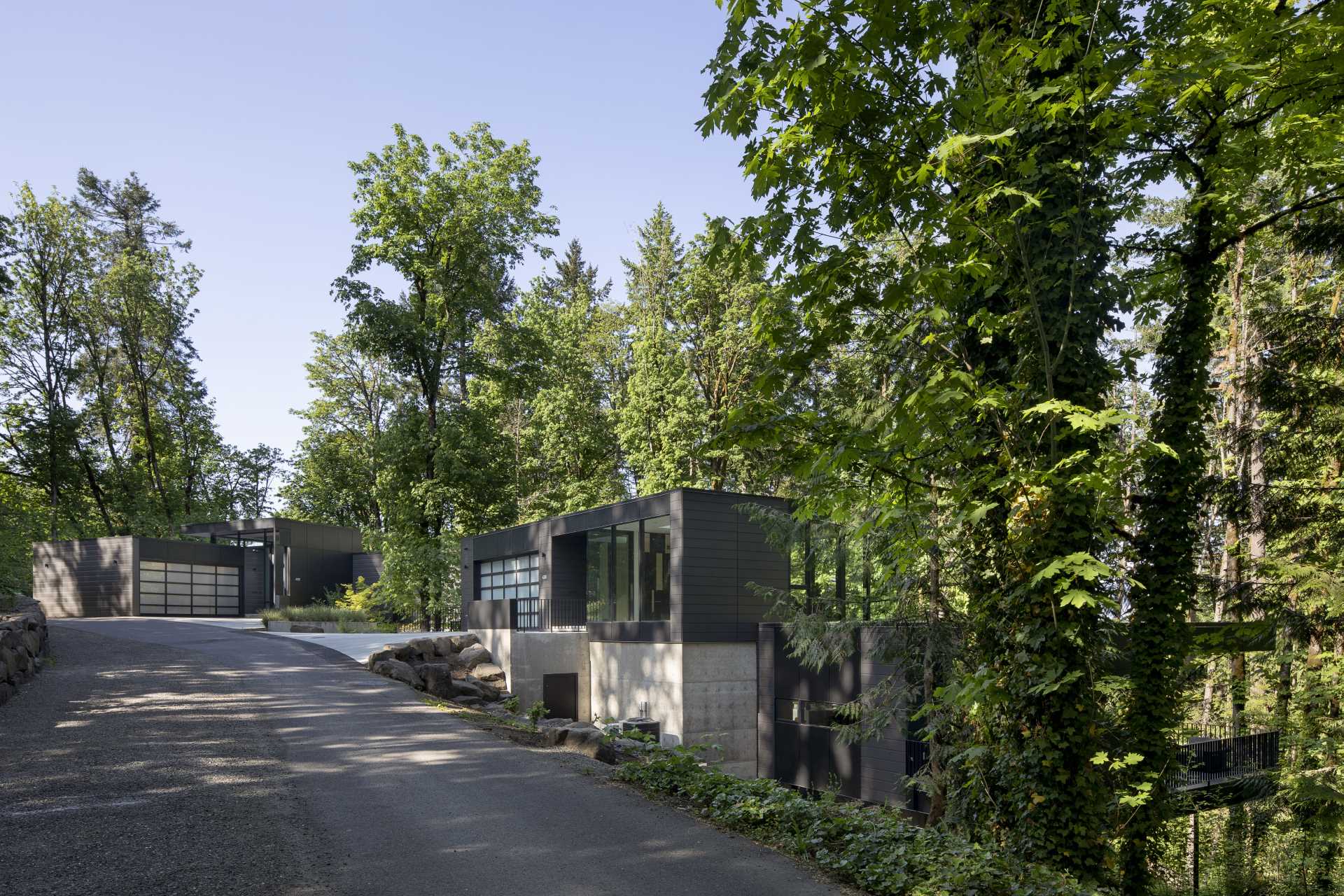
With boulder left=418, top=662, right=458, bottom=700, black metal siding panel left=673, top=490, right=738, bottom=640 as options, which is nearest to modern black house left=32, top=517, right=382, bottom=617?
boulder left=418, top=662, right=458, bottom=700

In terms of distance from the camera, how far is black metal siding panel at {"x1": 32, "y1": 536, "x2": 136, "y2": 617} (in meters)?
32.9

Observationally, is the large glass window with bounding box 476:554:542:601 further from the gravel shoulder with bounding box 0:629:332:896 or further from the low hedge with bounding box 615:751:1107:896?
the low hedge with bounding box 615:751:1107:896

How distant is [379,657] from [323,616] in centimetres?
1403

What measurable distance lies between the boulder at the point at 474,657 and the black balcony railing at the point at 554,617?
1.29m

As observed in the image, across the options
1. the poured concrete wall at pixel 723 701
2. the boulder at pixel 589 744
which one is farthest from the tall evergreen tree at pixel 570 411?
the boulder at pixel 589 744

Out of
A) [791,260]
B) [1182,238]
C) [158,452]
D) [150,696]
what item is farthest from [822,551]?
[158,452]

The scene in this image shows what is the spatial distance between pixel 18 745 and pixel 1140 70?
12846 millimetres

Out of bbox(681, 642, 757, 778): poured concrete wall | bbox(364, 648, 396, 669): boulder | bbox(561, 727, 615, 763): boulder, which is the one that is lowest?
bbox(681, 642, 757, 778): poured concrete wall

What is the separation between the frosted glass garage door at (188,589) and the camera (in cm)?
3381

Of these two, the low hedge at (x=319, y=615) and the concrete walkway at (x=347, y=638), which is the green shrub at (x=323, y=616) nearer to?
the low hedge at (x=319, y=615)

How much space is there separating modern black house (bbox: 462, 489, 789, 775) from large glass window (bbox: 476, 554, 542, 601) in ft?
3.59

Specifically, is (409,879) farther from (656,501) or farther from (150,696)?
(656,501)

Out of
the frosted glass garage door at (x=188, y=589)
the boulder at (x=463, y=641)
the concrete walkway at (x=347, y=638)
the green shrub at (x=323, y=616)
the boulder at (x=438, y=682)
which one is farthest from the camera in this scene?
the frosted glass garage door at (x=188, y=589)

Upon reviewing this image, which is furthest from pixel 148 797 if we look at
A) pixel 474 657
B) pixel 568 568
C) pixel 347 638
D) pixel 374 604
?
pixel 374 604
